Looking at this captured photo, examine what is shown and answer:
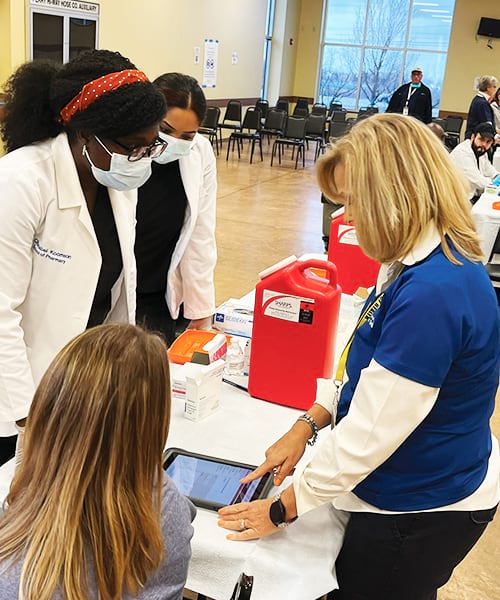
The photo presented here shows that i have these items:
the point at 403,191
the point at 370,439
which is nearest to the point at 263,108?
the point at 403,191

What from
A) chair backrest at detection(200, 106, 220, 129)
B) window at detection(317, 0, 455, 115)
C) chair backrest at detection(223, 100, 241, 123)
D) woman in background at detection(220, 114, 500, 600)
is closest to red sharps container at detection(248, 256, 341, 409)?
woman in background at detection(220, 114, 500, 600)

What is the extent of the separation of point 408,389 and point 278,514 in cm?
35

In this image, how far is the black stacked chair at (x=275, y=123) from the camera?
11164mm

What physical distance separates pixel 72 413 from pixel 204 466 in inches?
23.3

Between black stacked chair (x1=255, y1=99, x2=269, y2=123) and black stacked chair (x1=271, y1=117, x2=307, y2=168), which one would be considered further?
black stacked chair (x1=255, y1=99, x2=269, y2=123)

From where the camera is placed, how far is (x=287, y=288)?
5.22ft

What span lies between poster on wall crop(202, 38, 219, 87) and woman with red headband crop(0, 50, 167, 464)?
10.1 metres

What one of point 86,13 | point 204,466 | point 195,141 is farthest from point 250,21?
point 204,466

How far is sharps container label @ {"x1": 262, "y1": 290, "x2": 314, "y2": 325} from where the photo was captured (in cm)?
158

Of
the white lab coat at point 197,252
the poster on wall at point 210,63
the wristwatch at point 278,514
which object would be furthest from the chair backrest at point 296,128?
the wristwatch at point 278,514

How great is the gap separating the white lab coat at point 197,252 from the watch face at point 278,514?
115 cm

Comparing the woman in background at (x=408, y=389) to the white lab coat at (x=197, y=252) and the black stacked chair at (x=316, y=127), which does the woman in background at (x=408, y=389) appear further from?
the black stacked chair at (x=316, y=127)

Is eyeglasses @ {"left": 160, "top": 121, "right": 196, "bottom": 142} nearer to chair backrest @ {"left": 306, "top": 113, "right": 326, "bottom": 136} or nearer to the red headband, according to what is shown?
the red headband

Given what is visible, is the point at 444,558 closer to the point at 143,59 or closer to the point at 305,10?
the point at 143,59
